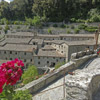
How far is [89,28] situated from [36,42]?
19.2 m

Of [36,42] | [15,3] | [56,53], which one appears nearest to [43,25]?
[36,42]

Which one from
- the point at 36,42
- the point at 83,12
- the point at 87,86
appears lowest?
the point at 36,42

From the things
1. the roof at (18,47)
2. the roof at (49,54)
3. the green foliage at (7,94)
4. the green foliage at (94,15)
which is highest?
the green foliage at (94,15)

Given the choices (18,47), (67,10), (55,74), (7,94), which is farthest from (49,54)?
(7,94)

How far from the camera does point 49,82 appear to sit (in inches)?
317

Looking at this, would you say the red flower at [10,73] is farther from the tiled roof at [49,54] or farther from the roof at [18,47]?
the roof at [18,47]

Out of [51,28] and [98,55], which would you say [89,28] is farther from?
[98,55]

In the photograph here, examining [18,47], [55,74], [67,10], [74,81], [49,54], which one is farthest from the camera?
[67,10]

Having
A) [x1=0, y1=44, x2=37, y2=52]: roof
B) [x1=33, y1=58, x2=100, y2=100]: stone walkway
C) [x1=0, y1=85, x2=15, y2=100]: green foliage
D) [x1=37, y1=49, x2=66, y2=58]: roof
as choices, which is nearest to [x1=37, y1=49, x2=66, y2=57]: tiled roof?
[x1=37, y1=49, x2=66, y2=58]: roof

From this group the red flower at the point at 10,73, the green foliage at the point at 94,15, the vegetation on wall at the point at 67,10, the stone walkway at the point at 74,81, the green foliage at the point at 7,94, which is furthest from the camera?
the vegetation on wall at the point at 67,10

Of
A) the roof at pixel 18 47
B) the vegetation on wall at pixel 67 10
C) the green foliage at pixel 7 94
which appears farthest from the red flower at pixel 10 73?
the vegetation on wall at pixel 67 10

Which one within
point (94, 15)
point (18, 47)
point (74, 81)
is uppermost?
point (94, 15)

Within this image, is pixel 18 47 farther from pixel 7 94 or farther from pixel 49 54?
pixel 7 94

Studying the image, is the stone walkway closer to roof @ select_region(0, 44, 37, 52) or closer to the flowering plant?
the flowering plant
